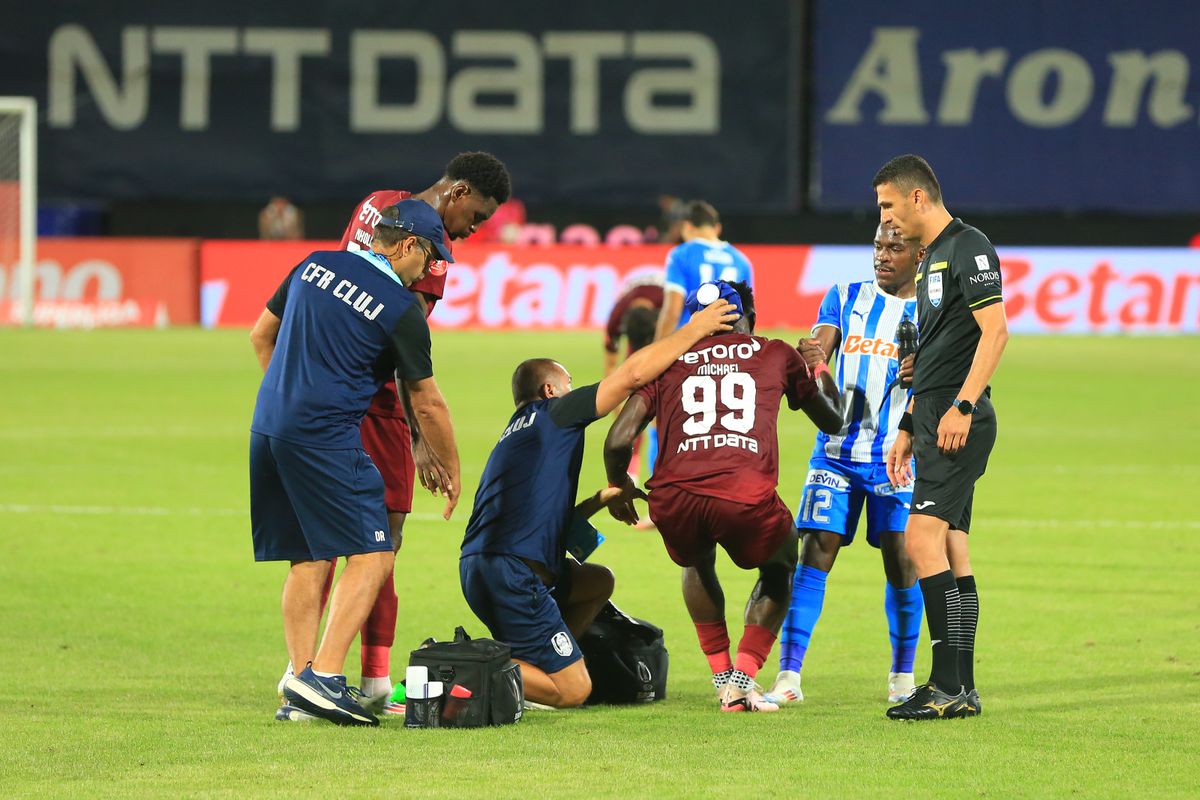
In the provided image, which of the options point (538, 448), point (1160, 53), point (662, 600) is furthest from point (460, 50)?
point (538, 448)

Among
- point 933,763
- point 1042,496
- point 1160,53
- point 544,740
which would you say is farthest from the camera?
point 1160,53

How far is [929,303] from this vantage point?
7055 millimetres

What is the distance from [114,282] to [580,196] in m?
9.98

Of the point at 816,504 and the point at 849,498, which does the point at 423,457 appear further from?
the point at 849,498

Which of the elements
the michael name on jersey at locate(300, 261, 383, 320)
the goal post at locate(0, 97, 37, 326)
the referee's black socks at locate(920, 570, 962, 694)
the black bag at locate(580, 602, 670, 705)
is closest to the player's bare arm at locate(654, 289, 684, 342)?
the black bag at locate(580, 602, 670, 705)

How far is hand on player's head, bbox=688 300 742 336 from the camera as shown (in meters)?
7.31

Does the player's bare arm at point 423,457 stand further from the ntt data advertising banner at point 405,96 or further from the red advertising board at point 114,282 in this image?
the ntt data advertising banner at point 405,96

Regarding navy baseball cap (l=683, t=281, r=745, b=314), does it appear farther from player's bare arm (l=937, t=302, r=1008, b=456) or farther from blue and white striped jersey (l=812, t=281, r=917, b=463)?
player's bare arm (l=937, t=302, r=1008, b=456)

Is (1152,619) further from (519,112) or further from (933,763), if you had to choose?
(519,112)

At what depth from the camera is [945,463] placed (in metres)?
6.98

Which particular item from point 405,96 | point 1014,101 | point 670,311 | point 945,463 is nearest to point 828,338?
point 945,463

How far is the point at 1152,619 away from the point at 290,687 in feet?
15.8

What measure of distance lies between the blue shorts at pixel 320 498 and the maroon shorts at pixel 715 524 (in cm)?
111

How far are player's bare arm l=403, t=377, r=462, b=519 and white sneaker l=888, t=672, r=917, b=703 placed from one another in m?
2.01
